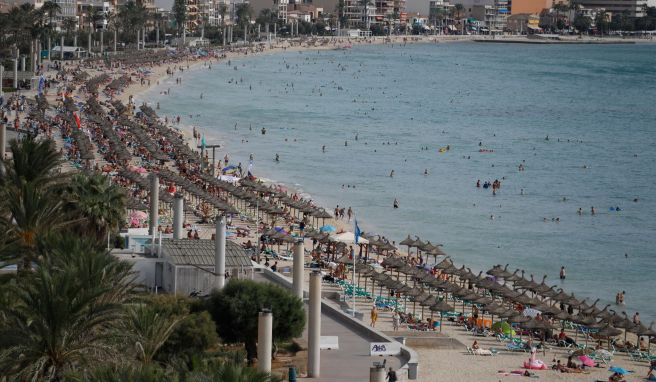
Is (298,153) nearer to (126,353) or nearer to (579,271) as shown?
(579,271)

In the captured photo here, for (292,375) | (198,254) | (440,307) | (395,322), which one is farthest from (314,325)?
(440,307)

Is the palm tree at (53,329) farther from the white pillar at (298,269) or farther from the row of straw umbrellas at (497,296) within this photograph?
the row of straw umbrellas at (497,296)

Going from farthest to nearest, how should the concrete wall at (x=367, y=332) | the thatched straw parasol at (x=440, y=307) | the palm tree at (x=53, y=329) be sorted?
1. the thatched straw parasol at (x=440, y=307)
2. the concrete wall at (x=367, y=332)
3. the palm tree at (x=53, y=329)

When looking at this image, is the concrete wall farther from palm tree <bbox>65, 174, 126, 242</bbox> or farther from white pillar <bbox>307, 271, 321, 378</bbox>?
palm tree <bbox>65, 174, 126, 242</bbox>

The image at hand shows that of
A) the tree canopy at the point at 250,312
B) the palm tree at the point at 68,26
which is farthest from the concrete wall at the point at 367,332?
the palm tree at the point at 68,26

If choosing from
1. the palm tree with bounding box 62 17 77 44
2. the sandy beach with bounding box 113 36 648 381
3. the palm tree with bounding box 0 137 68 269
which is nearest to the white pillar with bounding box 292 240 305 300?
the sandy beach with bounding box 113 36 648 381

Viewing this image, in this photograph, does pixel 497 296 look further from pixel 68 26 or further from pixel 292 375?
pixel 68 26

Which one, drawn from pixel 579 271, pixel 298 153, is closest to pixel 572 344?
pixel 579 271
